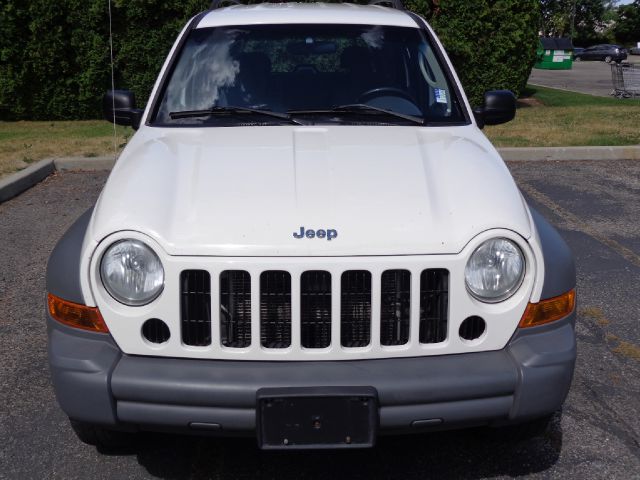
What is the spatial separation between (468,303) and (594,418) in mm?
1296

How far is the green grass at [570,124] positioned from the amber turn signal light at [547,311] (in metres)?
8.07

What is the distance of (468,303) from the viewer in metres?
2.69

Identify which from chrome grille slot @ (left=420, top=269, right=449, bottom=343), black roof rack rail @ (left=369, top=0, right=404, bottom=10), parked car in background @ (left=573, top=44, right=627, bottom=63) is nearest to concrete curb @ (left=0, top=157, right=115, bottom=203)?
black roof rack rail @ (left=369, top=0, right=404, bottom=10)

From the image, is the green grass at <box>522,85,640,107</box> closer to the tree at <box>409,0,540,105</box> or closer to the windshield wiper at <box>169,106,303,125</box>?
the tree at <box>409,0,540,105</box>

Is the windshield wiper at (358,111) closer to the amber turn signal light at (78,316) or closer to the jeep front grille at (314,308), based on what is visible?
the jeep front grille at (314,308)

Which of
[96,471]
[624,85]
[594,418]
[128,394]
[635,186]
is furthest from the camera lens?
[624,85]

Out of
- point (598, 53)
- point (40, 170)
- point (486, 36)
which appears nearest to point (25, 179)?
point (40, 170)

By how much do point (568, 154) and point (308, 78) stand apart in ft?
23.3

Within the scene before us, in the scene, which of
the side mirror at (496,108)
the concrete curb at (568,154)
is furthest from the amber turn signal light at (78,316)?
the concrete curb at (568,154)

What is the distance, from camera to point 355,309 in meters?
2.66

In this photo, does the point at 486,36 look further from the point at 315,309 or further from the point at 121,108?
the point at 315,309

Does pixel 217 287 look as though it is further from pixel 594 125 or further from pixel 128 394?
pixel 594 125

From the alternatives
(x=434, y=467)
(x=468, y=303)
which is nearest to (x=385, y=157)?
(x=468, y=303)

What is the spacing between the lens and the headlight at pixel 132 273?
2664mm
